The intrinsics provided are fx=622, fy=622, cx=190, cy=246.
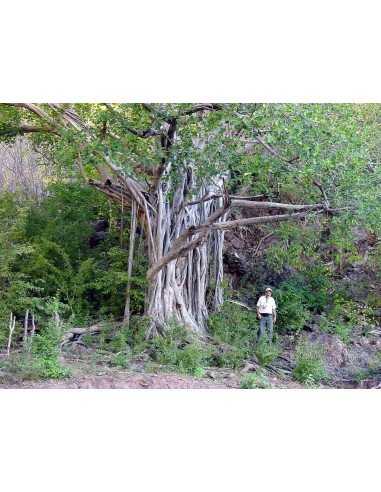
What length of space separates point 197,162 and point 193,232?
3.05ft

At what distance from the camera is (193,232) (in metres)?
7.72

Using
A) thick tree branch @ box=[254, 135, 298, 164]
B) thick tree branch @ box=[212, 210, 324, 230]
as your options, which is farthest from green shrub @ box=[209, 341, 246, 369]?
thick tree branch @ box=[254, 135, 298, 164]

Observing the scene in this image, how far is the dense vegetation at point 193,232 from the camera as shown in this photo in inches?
272

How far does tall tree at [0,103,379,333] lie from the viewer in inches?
263

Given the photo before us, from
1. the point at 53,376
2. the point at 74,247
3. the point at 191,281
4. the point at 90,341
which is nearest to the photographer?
the point at 53,376

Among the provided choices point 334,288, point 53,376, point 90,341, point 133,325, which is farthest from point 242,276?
point 53,376

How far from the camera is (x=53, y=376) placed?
626 cm

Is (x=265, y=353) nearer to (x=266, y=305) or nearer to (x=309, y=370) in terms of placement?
(x=309, y=370)

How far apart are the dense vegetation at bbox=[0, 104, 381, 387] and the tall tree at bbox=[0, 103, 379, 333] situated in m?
0.02

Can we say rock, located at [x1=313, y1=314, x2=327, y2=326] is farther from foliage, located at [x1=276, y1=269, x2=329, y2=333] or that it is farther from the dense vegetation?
foliage, located at [x1=276, y1=269, x2=329, y2=333]

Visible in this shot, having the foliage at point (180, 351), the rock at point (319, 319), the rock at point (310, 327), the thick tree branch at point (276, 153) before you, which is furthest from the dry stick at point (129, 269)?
the rock at point (319, 319)

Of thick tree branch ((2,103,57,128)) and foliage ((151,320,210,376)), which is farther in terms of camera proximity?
thick tree branch ((2,103,57,128))

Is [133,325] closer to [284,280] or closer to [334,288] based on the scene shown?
[284,280]

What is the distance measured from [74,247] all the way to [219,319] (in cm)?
262
